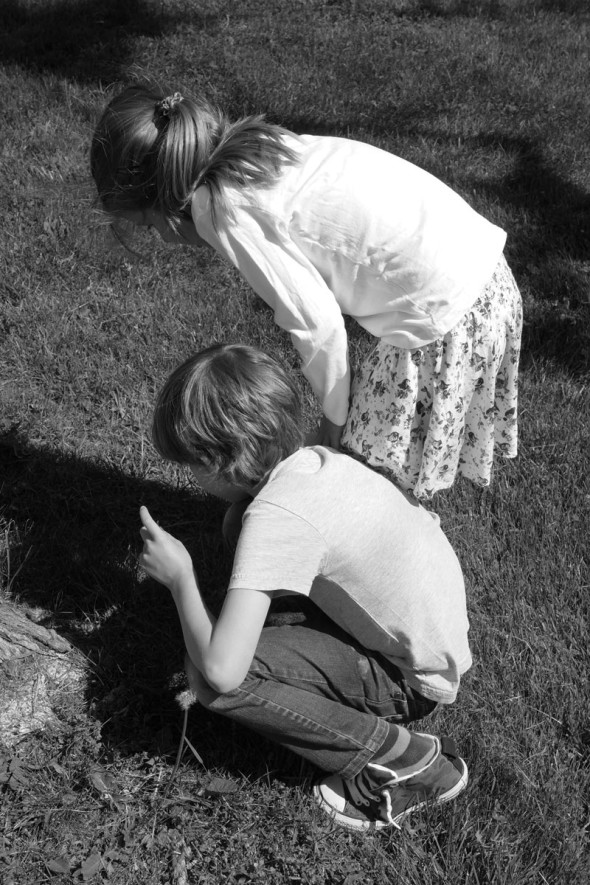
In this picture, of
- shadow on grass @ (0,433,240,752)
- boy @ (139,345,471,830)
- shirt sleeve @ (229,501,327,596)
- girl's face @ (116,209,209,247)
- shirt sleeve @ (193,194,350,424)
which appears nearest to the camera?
shirt sleeve @ (229,501,327,596)

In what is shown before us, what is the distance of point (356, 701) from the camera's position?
2131mm

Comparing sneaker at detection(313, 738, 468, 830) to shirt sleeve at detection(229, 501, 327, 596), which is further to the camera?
sneaker at detection(313, 738, 468, 830)

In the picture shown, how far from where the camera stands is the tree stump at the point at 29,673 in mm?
2348

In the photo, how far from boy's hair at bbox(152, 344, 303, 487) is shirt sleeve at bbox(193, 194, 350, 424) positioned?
129 mm

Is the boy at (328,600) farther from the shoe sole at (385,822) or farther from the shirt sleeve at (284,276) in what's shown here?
the shirt sleeve at (284,276)

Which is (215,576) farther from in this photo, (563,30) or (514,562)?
(563,30)

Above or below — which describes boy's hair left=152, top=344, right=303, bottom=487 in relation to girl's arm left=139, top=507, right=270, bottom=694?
above

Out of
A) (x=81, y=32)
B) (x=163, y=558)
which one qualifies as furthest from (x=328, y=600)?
(x=81, y=32)

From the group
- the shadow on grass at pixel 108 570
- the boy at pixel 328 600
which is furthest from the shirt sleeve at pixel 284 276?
the shadow on grass at pixel 108 570

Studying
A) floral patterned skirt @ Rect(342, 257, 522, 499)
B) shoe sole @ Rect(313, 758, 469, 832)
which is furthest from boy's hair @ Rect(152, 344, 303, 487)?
shoe sole @ Rect(313, 758, 469, 832)

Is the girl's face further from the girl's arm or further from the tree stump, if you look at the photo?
the tree stump

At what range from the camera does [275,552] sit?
1.88 m

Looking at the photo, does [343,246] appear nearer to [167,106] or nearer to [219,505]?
[167,106]

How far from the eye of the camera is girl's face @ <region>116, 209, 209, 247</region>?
7.47 feet
